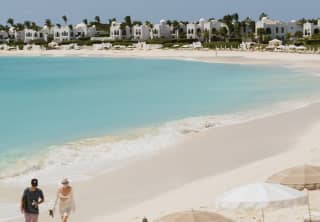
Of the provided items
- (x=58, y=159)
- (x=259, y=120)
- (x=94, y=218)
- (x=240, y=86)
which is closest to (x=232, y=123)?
Answer: (x=259, y=120)

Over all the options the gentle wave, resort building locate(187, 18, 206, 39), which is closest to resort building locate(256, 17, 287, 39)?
resort building locate(187, 18, 206, 39)

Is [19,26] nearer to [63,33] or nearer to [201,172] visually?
[63,33]

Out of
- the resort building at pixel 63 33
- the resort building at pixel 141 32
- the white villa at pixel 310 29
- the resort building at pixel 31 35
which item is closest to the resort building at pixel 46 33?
the resort building at pixel 31 35

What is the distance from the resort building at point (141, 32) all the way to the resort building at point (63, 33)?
19.8m

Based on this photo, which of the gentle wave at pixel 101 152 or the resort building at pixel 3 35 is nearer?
the gentle wave at pixel 101 152

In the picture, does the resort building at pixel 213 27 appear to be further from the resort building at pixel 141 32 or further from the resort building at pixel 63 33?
the resort building at pixel 63 33

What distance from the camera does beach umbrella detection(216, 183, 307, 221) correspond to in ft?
31.2

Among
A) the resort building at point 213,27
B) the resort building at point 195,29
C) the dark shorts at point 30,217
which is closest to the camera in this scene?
the dark shorts at point 30,217

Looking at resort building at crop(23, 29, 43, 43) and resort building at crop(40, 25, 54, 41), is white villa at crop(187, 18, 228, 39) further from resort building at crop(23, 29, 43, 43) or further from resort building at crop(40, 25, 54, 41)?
resort building at crop(23, 29, 43, 43)

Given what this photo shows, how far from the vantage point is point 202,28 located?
148750 millimetres

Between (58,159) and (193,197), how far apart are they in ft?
21.0

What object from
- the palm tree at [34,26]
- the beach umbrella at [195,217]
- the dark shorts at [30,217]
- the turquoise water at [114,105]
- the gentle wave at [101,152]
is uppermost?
the palm tree at [34,26]

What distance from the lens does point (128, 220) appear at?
12430 millimetres

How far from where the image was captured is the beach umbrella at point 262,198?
9508 mm
